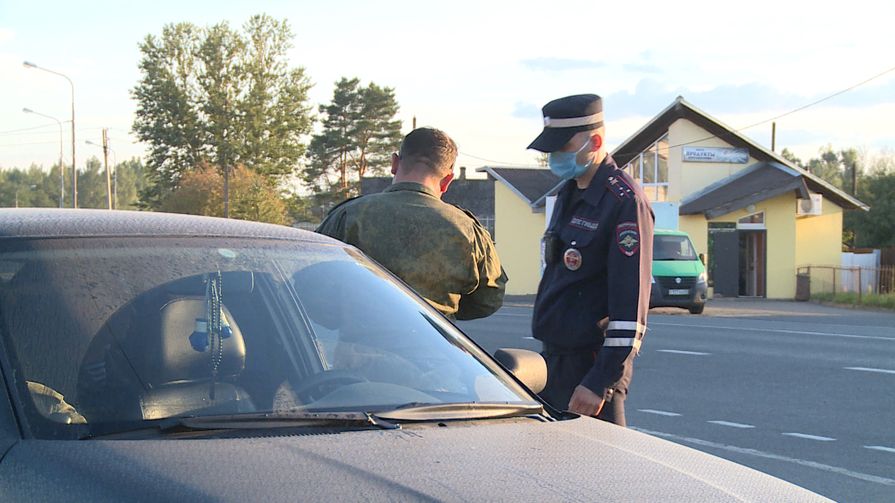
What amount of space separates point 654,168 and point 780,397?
1125 inches

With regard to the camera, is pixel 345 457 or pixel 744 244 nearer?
pixel 345 457

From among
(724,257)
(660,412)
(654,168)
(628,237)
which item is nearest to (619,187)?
(628,237)

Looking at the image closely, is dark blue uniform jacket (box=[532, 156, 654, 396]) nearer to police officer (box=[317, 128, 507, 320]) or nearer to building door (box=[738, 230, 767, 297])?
police officer (box=[317, 128, 507, 320])

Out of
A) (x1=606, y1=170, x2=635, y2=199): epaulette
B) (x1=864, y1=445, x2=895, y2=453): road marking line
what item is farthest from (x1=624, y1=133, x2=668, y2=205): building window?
(x1=606, y1=170, x2=635, y2=199): epaulette

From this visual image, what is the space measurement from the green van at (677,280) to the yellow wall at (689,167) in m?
11.6

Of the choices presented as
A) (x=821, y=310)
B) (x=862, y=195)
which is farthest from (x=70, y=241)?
(x=862, y=195)

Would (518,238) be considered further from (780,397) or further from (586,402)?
(586,402)

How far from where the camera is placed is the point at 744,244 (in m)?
36.9

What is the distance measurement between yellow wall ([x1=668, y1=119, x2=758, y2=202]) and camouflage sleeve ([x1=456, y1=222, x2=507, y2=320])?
33.4 m

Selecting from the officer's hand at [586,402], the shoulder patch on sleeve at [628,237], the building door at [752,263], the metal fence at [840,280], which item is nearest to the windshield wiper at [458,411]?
the officer's hand at [586,402]

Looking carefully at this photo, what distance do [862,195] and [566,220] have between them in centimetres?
5246

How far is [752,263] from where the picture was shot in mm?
36750

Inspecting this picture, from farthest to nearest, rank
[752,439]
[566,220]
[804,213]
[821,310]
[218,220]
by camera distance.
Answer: [804,213] < [821,310] < [752,439] < [566,220] < [218,220]

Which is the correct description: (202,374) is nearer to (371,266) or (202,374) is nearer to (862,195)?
(371,266)
